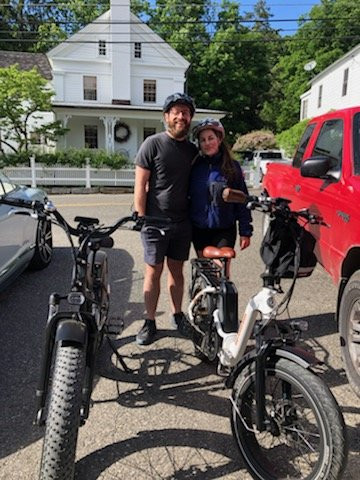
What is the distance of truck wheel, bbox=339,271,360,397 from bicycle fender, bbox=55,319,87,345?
76.1 inches

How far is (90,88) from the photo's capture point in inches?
1078

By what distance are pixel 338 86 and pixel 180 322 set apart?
26.5 m

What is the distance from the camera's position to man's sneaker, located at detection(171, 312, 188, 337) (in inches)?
148

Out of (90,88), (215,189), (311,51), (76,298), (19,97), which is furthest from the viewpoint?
(311,51)

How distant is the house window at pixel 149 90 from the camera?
28266mm

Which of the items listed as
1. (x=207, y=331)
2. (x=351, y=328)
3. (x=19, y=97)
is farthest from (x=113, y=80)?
(x=351, y=328)

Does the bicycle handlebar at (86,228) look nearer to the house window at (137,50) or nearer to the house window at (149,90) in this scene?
the house window at (149,90)

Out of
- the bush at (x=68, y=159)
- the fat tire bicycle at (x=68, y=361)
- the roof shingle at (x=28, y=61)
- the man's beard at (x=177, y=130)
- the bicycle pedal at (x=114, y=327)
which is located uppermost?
the roof shingle at (x=28, y=61)

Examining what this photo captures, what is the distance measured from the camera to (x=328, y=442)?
204 cm

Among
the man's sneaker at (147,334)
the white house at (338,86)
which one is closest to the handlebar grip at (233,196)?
the man's sneaker at (147,334)

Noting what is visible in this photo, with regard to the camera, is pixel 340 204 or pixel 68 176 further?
pixel 68 176

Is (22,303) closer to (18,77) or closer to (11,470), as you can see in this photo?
(11,470)

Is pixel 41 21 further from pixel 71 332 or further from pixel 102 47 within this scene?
pixel 71 332

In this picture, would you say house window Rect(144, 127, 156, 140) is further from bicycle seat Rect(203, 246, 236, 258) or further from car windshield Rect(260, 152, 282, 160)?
bicycle seat Rect(203, 246, 236, 258)
